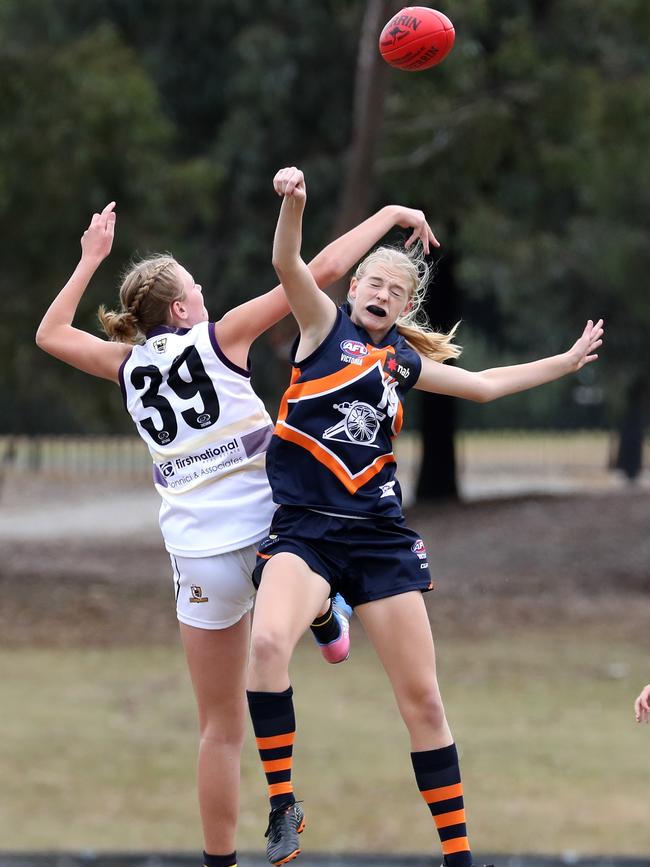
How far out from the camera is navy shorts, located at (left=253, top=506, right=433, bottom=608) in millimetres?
4578

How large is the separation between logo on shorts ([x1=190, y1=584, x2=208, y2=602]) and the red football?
1.90 m

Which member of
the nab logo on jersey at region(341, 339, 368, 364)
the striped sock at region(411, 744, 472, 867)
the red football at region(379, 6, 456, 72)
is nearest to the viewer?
the striped sock at region(411, 744, 472, 867)

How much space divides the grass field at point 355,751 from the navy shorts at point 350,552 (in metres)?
8.14

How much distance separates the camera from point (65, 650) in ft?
55.4

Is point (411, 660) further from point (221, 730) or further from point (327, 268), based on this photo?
point (327, 268)

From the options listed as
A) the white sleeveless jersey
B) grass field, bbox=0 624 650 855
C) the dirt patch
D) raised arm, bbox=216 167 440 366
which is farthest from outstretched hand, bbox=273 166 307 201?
the dirt patch

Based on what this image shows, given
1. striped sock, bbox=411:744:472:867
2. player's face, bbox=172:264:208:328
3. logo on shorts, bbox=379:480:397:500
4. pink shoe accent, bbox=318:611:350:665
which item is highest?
player's face, bbox=172:264:208:328

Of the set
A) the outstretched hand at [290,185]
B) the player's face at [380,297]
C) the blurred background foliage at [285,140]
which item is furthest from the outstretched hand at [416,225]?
the blurred background foliage at [285,140]

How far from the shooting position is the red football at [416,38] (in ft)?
16.6

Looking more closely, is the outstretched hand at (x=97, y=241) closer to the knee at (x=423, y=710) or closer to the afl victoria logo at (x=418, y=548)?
the afl victoria logo at (x=418, y=548)

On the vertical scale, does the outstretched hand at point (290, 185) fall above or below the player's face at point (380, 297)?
above

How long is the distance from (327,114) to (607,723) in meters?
9.35

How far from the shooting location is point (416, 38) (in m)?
5.07

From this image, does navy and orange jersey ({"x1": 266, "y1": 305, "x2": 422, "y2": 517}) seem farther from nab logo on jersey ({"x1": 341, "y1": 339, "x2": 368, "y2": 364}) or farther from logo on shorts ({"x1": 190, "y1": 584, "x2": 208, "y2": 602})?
logo on shorts ({"x1": 190, "y1": 584, "x2": 208, "y2": 602})
